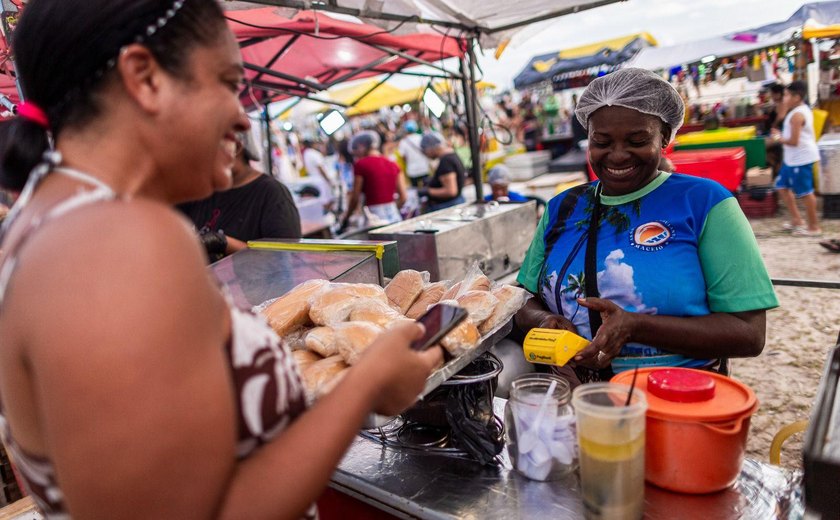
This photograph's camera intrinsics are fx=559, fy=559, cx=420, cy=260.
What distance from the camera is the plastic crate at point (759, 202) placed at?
9070mm

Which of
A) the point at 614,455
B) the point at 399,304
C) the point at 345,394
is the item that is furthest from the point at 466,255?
the point at 345,394

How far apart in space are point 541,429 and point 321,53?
19.1 feet

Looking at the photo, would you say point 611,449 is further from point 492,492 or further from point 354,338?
point 354,338

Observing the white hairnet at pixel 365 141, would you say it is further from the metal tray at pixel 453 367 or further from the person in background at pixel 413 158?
the metal tray at pixel 453 367

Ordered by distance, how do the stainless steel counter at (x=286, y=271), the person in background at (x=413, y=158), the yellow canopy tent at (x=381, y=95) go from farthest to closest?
1. the yellow canopy tent at (x=381, y=95)
2. the person in background at (x=413, y=158)
3. the stainless steel counter at (x=286, y=271)

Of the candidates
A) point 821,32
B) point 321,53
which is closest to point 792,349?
point 321,53

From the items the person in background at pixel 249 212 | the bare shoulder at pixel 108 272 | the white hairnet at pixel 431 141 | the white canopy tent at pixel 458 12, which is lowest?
the person in background at pixel 249 212

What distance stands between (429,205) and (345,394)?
20.7ft

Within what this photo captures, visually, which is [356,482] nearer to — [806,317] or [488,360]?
[488,360]

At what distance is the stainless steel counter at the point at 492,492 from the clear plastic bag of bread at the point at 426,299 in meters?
0.42

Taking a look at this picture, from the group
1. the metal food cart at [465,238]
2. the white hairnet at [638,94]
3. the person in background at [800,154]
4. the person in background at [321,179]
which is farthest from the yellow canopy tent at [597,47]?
the white hairnet at [638,94]

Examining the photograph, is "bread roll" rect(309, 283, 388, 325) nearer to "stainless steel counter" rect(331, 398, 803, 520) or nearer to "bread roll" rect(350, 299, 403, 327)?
"bread roll" rect(350, 299, 403, 327)

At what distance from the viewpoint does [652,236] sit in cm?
182

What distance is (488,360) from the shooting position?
5.41 ft
